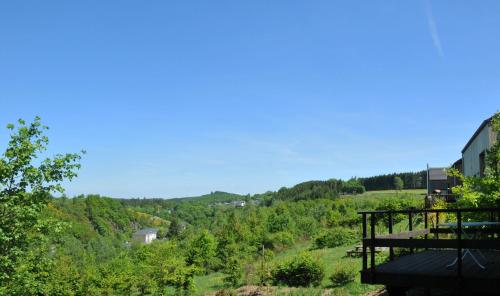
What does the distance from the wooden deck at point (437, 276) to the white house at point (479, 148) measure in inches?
472

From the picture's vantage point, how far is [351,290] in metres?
17.9

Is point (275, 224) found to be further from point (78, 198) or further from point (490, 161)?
point (78, 198)

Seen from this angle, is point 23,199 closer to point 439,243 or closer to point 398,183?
point 439,243

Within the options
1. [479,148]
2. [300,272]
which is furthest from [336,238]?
[479,148]

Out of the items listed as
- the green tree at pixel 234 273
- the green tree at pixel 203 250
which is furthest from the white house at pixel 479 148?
the green tree at pixel 203 250

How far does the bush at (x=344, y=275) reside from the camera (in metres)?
19.5

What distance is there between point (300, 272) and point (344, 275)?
316 centimetres

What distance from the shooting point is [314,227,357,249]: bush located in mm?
34309

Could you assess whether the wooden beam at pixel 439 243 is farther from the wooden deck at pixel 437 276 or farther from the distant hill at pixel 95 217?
the distant hill at pixel 95 217

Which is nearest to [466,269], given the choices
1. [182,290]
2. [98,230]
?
[182,290]

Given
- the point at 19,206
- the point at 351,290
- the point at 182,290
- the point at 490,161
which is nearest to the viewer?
the point at 19,206

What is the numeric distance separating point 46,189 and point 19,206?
3.74ft

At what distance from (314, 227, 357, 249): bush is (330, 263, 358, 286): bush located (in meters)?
14.5

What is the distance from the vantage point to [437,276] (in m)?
6.47
